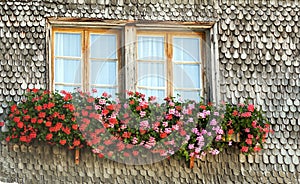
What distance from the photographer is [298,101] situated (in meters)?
12.0

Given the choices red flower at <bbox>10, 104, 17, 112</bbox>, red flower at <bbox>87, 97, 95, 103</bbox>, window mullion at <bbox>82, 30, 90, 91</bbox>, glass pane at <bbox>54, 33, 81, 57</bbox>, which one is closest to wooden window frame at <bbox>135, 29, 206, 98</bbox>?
window mullion at <bbox>82, 30, 90, 91</bbox>

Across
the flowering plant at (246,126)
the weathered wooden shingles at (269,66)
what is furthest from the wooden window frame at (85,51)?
the flowering plant at (246,126)

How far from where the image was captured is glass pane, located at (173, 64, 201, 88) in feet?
40.1

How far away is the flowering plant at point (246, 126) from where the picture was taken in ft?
37.4

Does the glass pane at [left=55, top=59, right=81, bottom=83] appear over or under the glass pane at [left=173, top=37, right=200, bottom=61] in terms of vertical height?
under

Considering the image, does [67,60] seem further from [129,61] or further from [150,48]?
[150,48]

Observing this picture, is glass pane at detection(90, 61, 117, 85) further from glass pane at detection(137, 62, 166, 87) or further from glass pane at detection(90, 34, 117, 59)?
glass pane at detection(137, 62, 166, 87)

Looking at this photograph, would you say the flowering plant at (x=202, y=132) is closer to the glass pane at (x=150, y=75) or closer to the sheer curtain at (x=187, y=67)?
the sheer curtain at (x=187, y=67)

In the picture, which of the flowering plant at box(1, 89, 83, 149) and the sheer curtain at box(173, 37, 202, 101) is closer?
the flowering plant at box(1, 89, 83, 149)

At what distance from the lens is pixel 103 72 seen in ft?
39.7

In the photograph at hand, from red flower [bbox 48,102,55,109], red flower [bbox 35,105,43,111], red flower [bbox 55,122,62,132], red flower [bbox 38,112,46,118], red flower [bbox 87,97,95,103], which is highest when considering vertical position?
red flower [bbox 87,97,95,103]

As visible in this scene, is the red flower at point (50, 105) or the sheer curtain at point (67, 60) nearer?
the red flower at point (50, 105)

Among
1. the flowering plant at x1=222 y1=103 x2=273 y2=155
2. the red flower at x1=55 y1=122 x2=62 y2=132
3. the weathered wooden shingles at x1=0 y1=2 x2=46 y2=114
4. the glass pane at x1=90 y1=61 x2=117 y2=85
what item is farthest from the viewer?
the glass pane at x1=90 y1=61 x2=117 y2=85

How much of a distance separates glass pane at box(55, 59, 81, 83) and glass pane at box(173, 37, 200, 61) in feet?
4.74
